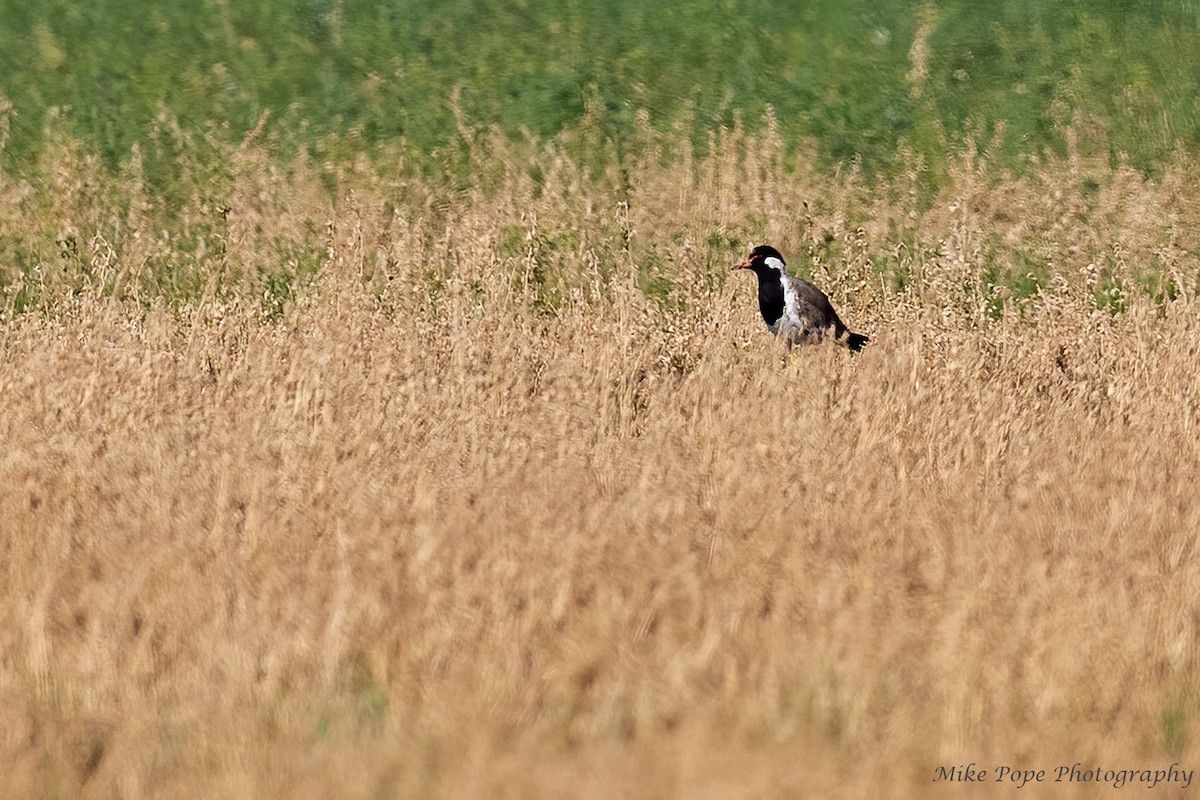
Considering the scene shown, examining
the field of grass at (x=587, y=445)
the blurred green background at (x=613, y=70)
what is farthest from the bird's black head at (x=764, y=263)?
the blurred green background at (x=613, y=70)

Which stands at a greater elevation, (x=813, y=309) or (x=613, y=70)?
(x=613, y=70)

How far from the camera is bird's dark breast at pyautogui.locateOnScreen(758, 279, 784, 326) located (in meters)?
9.32

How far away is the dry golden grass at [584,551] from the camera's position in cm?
357

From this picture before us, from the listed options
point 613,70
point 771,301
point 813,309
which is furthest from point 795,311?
point 613,70

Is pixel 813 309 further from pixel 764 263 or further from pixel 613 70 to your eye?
pixel 613 70

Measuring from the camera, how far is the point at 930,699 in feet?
12.4

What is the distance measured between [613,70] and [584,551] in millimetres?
11179

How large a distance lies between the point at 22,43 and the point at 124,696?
13.4 meters

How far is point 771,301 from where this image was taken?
9.45 meters

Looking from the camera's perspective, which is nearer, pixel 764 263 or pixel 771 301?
pixel 771 301

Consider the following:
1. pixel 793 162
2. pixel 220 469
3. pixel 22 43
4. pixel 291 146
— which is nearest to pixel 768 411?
pixel 220 469

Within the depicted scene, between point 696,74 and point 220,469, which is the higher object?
point 696,74

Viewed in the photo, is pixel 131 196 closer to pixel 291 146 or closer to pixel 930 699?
pixel 291 146

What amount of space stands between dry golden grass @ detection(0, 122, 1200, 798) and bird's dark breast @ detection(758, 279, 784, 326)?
18cm
